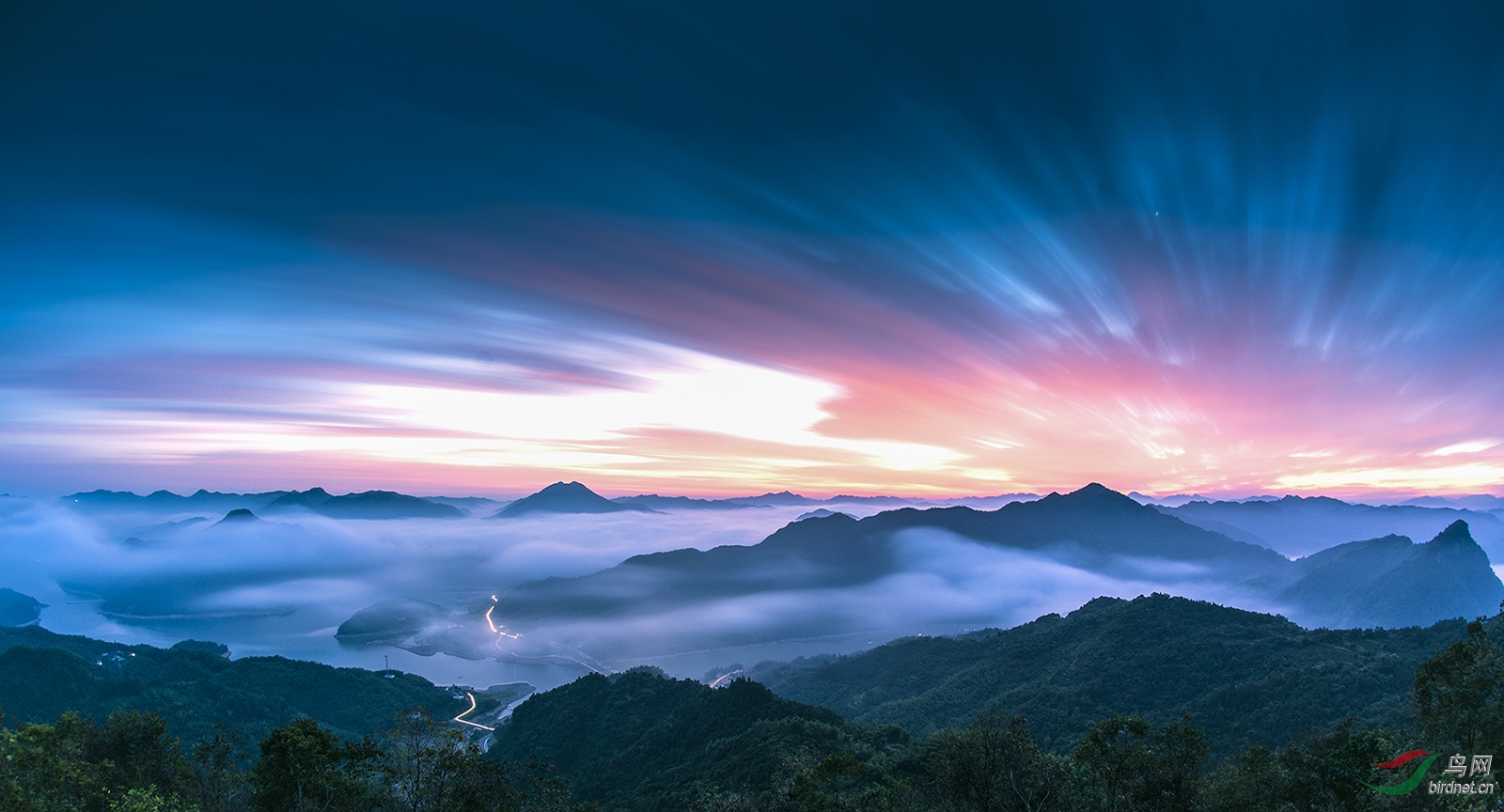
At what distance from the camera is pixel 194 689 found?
110188 mm

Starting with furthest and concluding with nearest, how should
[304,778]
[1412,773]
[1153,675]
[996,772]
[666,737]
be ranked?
[1153,675] < [666,737] < [996,772] < [304,778] < [1412,773]

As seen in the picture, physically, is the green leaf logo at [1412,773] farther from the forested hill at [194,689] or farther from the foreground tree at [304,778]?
the forested hill at [194,689]

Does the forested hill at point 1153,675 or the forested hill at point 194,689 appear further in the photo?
the forested hill at point 194,689

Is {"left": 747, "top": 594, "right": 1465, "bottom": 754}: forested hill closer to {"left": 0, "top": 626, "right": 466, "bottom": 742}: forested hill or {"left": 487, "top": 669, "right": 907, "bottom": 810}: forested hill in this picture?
{"left": 487, "top": 669, "right": 907, "bottom": 810}: forested hill

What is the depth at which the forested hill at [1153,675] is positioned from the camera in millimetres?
75562

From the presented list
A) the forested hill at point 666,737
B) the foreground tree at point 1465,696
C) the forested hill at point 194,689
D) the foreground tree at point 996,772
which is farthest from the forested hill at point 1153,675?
the forested hill at point 194,689

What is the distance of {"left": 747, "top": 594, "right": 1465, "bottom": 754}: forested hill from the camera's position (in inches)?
2975

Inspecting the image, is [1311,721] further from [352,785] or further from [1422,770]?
[352,785]

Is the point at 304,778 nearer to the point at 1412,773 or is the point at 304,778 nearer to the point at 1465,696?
the point at 1412,773

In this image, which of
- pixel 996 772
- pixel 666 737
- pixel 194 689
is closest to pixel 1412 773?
pixel 996 772

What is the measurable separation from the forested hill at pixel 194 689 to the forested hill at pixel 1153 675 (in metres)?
85.9

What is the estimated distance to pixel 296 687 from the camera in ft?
430

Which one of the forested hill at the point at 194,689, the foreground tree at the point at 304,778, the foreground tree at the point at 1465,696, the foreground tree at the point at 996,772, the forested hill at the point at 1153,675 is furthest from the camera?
the forested hill at the point at 194,689

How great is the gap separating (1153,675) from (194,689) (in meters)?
165
